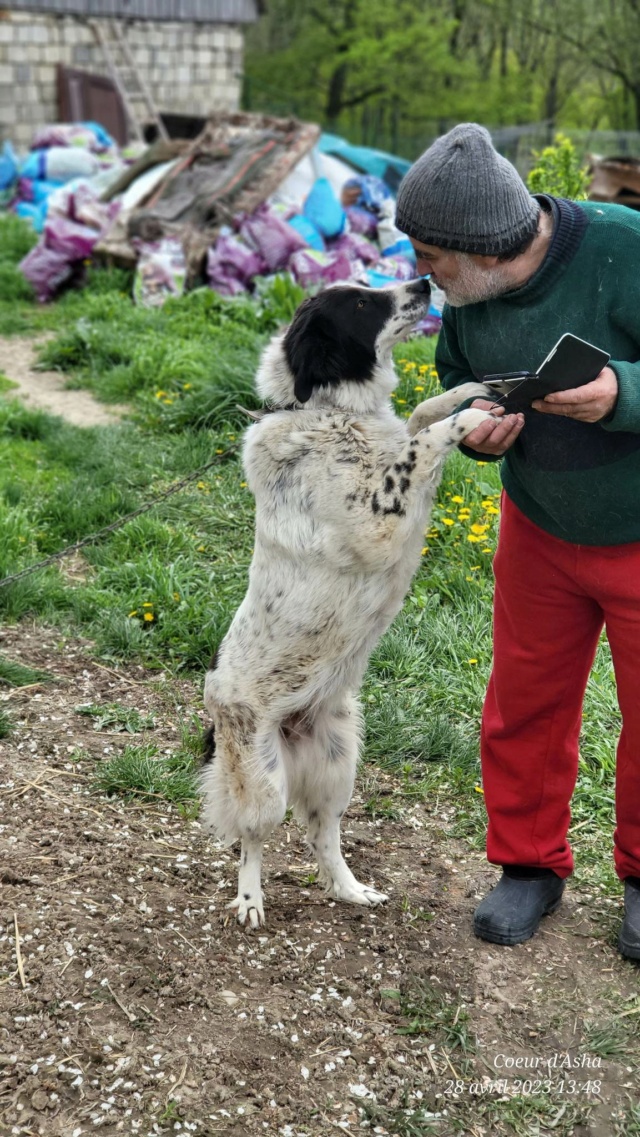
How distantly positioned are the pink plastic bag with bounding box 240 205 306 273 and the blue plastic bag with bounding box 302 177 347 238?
43cm

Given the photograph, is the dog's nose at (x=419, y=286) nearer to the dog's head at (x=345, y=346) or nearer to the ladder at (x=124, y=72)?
the dog's head at (x=345, y=346)

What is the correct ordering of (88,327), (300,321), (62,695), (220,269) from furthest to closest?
1. (220,269)
2. (88,327)
3. (62,695)
4. (300,321)

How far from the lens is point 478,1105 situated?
2588 mm

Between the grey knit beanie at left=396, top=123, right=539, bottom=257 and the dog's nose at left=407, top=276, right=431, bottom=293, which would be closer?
the grey knit beanie at left=396, top=123, right=539, bottom=257

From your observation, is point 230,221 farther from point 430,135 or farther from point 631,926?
point 430,135

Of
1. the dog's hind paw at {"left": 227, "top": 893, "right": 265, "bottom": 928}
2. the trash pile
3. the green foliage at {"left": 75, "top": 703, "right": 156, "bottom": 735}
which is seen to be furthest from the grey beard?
the trash pile

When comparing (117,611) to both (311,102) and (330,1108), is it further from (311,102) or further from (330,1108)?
(311,102)

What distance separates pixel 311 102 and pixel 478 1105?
32.5 metres

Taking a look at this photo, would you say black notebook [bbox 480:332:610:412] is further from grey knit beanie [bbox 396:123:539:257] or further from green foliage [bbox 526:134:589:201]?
green foliage [bbox 526:134:589:201]

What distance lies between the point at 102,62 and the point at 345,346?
19.2 meters

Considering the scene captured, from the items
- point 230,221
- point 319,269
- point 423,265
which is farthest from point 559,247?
point 230,221

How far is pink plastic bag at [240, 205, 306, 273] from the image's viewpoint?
360 inches

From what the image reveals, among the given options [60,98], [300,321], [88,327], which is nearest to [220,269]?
[88,327]

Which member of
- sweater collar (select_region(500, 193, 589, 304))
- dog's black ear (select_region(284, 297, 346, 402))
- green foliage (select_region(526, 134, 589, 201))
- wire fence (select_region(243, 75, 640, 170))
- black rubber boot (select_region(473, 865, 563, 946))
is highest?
sweater collar (select_region(500, 193, 589, 304))
